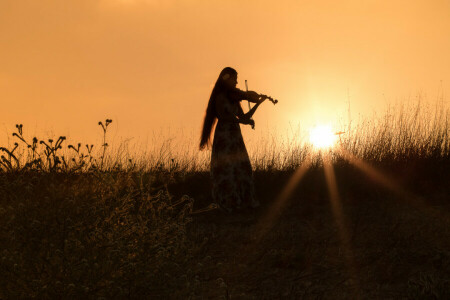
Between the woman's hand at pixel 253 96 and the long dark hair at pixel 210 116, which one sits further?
the long dark hair at pixel 210 116

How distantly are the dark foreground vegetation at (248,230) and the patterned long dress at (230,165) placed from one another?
31 cm

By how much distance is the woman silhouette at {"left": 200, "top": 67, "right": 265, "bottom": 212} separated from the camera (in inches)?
380

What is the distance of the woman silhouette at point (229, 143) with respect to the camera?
9.64m

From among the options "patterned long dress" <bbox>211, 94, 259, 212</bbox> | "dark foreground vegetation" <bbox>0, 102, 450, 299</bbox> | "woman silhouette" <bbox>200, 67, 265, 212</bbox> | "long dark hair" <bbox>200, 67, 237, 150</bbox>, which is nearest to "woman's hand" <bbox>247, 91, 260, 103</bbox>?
"woman silhouette" <bbox>200, 67, 265, 212</bbox>

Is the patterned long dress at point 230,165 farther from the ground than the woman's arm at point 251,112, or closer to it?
closer to it

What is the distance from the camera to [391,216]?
9539 millimetres

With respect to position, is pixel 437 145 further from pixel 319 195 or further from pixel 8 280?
pixel 8 280

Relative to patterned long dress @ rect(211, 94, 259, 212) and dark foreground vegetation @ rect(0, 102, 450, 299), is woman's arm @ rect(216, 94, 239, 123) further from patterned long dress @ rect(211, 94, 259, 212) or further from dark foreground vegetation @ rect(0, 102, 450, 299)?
dark foreground vegetation @ rect(0, 102, 450, 299)

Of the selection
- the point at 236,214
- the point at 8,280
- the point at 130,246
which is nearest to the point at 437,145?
the point at 236,214

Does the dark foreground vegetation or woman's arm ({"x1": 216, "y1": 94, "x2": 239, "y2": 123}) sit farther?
woman's arm ({"x1": 216, "y1": 94, "x2": 239, "y2": 123})

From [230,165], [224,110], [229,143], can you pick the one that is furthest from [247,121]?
[230,165]

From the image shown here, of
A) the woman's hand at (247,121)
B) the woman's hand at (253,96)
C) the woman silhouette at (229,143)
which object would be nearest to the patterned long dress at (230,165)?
the woman silhouette at (229,143)

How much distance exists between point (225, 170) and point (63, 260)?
557cm

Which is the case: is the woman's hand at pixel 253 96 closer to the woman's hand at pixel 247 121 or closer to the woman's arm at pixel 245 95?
the woman's arm at pixel 245 95
